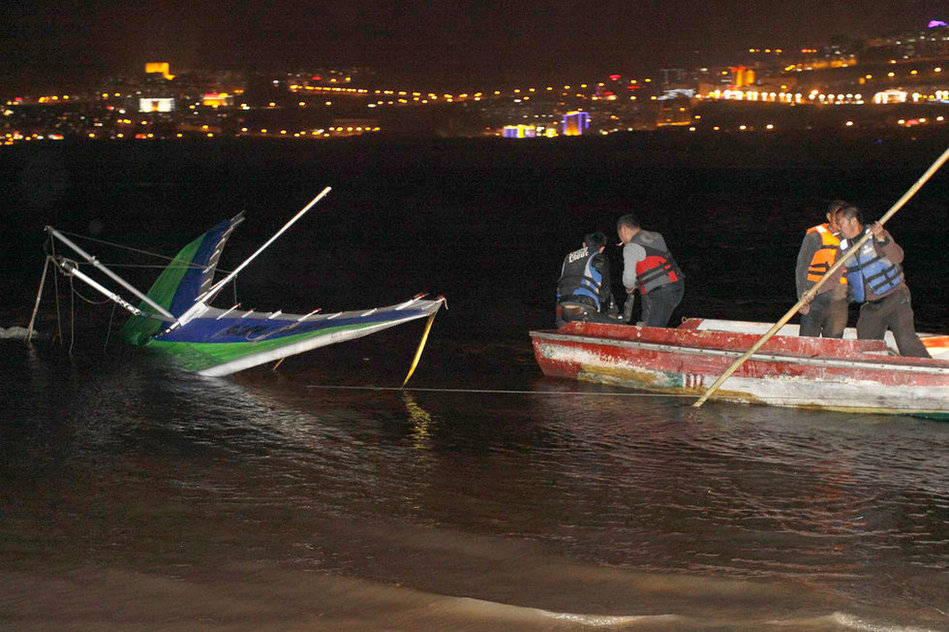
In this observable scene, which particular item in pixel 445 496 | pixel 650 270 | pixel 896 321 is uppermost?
pixel 650 270

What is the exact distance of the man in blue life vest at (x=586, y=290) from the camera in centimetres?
1127

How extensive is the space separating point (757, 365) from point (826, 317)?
78 centimetres

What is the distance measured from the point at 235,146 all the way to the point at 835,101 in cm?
10242

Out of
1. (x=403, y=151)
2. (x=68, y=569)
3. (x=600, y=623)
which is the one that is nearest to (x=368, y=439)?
(x=68, y=569)

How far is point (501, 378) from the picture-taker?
12375 mm

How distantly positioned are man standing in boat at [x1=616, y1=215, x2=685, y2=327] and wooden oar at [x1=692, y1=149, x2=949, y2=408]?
977 mm

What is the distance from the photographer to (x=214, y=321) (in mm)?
13359

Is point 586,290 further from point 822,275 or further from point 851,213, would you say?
point 851,213

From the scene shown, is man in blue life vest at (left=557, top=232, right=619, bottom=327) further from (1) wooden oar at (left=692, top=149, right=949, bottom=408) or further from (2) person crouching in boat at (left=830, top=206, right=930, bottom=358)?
(2) person crouching in boat at (left=830, top=206, right=930, bottom=358)

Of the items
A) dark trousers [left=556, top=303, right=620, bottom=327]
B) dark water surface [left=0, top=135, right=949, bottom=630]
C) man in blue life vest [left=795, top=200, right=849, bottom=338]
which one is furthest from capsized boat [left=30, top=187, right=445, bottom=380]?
man in blue life vest [left=795, top=200, right=849, bottom=338]

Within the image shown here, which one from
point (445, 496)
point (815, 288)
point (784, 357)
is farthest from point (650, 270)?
point (445, 496)

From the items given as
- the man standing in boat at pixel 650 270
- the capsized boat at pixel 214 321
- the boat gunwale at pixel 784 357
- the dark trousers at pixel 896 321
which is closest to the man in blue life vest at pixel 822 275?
the dark trousers at pixel 896 321

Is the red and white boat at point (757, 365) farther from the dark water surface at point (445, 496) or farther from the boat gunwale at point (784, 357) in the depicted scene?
the dark water surface at point (445, 496)

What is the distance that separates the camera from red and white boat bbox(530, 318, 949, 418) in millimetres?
9602
